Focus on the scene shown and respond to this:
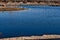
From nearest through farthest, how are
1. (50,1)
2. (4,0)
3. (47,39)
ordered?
(47,39), (4,0), (50,1)

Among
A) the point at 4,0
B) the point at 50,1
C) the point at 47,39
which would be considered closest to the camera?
the point at 47,39

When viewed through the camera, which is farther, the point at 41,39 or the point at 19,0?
the point at 19,0

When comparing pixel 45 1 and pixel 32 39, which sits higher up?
pixel 32 39

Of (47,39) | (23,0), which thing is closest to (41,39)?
(47,39)

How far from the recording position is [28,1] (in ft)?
401

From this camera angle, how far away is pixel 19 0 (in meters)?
121

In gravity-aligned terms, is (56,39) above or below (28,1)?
above

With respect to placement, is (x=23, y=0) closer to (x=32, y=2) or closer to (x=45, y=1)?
(x=32, y=2)

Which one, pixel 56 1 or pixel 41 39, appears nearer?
pixel 41 39

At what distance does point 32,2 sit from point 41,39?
108967 millimetres

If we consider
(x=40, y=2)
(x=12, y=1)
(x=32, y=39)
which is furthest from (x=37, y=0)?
(x=32, y=39)

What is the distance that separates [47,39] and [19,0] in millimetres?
110972

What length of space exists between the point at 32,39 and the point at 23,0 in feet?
352

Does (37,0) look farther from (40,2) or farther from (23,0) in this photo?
(23,0)
